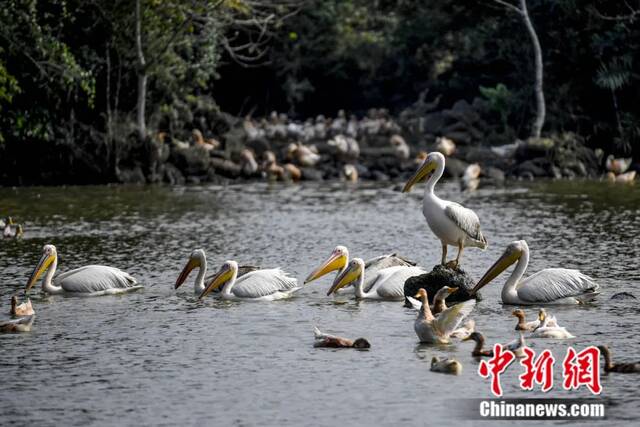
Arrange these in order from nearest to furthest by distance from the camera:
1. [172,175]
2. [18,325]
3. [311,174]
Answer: [18,325], [172,175], [311,174]

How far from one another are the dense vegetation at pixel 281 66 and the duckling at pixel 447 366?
19028mm

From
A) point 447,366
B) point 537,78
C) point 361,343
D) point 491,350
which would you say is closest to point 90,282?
point 361,343

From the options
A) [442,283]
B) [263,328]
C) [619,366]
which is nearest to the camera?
[619,366]

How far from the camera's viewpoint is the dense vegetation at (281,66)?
116 feet

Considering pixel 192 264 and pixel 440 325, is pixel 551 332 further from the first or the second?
pixel 192 264

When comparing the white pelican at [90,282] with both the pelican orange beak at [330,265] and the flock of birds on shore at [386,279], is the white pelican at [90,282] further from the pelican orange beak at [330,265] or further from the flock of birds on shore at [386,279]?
the pelican orange beak at [330,265]

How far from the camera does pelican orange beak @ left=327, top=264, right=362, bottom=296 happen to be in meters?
16.6

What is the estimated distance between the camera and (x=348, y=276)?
16609 mm

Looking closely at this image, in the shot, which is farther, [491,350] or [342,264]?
[342,264]

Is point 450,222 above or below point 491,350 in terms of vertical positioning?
above

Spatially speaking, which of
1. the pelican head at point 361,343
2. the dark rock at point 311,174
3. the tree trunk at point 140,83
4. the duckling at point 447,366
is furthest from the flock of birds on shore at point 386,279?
the dark rock at point 311,174

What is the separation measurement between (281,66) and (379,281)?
1371 inches

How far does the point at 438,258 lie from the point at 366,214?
7.56 m

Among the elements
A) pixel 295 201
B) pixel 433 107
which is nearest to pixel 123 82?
pixel 295 201
